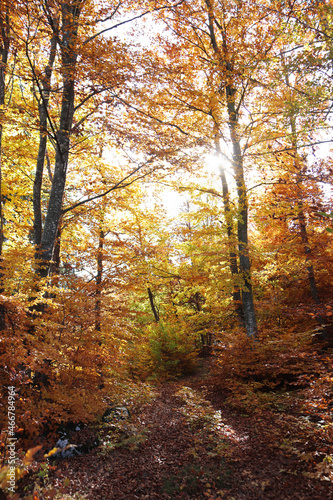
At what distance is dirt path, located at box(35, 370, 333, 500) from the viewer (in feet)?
11.6

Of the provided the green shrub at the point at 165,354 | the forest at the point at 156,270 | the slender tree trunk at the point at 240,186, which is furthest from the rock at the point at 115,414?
the green shrub at the point at 165,354

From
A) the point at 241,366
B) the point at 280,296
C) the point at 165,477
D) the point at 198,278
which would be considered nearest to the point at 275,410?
the point at 241,366

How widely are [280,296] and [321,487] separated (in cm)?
719

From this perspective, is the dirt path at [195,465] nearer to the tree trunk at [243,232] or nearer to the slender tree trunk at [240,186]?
the tree trunk at [243,232]

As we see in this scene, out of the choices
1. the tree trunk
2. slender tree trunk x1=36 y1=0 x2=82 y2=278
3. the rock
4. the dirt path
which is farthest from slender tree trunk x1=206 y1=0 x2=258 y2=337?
slender tree trunk x1=36 y1=0 x2=82 y2=278

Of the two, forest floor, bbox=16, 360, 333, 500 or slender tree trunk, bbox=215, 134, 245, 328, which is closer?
forest floor, bbox=16, 360, 333, 500

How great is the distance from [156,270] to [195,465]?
6.38 meters

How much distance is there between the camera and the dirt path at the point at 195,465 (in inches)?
139

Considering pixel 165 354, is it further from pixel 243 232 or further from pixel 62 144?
pixel 62 144

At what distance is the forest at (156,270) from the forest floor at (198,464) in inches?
1.1

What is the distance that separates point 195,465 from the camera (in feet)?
13.9

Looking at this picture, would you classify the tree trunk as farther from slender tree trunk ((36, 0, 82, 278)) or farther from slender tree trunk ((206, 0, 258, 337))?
slender tree trunk ((36, 0, 82, 278))

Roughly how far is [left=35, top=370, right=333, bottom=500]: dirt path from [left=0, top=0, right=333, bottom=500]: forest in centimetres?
3

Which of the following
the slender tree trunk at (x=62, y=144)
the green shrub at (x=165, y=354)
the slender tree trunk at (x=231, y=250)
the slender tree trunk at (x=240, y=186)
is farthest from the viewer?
the green shrub at (x=165, y=354)
